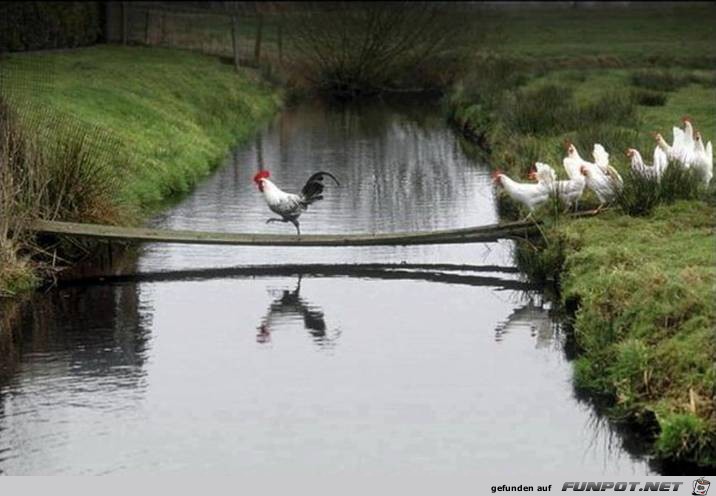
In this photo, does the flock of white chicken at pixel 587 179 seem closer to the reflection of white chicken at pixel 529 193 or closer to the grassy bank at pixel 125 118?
the reflection of white chicken at pixel 529 193

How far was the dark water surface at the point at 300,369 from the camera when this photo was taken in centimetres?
1252

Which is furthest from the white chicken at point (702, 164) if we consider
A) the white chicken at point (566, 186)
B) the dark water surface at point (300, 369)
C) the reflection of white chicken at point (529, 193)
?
the dark water surface at point (300, 369)

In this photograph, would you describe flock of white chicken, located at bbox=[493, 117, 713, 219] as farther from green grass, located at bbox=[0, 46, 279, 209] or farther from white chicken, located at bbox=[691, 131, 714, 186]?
green grass, located at bbox=[0, 46, 279, 209]

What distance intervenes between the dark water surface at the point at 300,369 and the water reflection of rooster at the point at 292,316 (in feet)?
0.12

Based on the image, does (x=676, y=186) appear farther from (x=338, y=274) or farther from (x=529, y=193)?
(x=338, y=274)

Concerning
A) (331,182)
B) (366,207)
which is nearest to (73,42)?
(331,182)

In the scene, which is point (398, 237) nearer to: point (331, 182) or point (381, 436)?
point (381, 436)

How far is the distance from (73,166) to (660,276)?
816 centimetres

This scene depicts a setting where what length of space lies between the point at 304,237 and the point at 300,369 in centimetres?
514

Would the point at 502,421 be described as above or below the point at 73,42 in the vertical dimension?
below

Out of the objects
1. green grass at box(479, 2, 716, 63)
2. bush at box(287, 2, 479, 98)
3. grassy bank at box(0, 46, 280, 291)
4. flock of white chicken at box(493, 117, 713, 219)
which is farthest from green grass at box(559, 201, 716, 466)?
bush at box(287, 2, 479, 98)

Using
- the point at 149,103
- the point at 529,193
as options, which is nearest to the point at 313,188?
the point at 529,193

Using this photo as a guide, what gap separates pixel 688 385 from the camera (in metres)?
12.4

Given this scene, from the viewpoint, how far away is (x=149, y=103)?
113 ft
